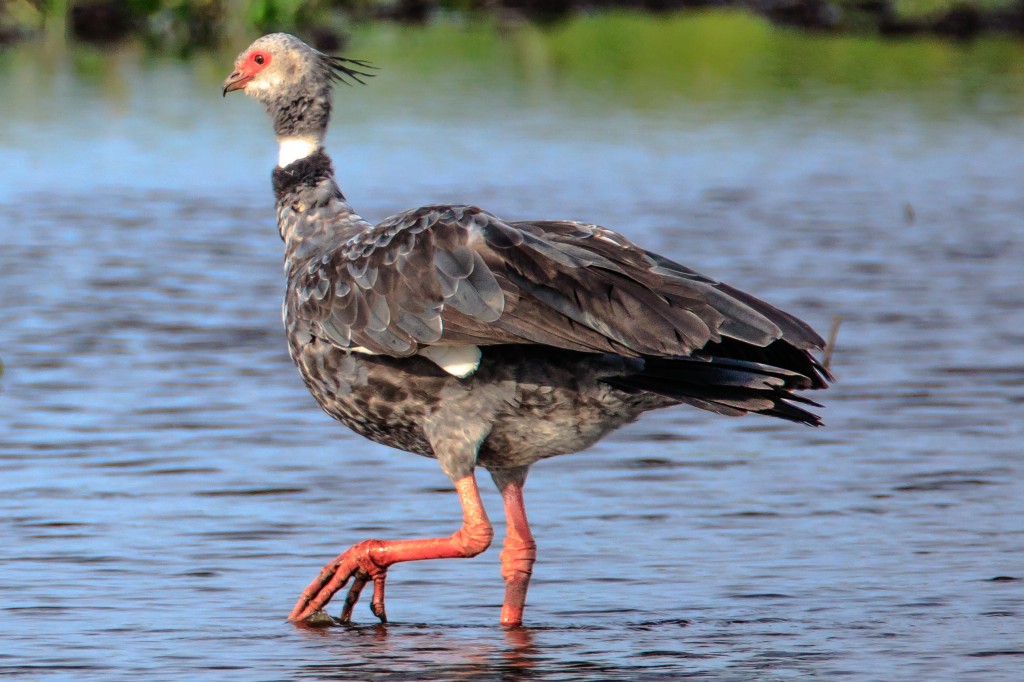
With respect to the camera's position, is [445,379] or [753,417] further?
[753,417]

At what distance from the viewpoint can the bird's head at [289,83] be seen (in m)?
6.39

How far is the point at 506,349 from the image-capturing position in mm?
5508

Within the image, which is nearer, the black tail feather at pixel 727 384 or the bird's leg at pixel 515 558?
the black tail feather at pixel 727 384

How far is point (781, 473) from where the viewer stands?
7.40 metres

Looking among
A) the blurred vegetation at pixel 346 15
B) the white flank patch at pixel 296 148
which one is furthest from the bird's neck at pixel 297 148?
the blurred vegetation at pixel 346 15

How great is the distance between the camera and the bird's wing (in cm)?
521

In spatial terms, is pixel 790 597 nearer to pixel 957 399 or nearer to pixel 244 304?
pixel 957 399

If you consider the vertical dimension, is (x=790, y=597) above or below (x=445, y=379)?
below

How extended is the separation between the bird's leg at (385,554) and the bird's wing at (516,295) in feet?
2.04

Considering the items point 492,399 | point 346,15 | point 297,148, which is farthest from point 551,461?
point 346,15

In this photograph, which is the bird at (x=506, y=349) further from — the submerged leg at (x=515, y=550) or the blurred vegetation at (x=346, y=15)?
the blurred vegetation at (x=346, y=15)

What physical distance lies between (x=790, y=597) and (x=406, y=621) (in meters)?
1.21

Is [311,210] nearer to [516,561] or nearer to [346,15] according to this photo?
[516,561]

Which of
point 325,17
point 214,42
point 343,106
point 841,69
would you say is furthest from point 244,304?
point 325,17
